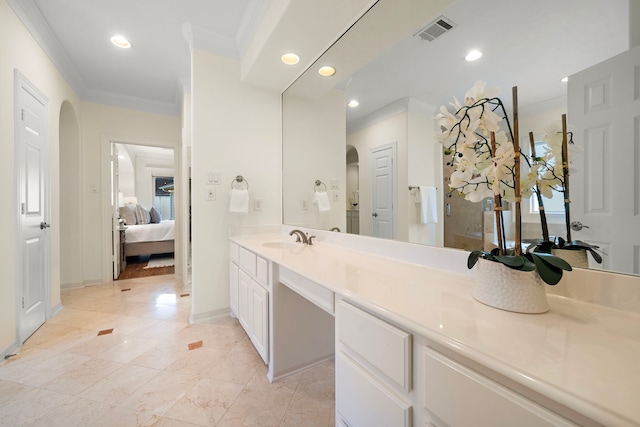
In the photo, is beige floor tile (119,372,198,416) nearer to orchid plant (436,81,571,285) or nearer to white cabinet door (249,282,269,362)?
white cabinet door (249,282,269,362)

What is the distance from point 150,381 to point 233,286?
2.64 feet

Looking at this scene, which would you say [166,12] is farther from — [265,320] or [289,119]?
[265,320]

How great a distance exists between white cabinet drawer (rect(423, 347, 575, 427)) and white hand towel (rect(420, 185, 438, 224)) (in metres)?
0.70

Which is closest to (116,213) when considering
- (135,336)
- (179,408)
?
(135,336)

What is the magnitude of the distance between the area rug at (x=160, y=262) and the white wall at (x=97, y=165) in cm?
99

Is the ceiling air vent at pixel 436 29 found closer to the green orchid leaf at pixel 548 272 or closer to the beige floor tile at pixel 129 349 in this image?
the green orchid leaf at pixel 548 272

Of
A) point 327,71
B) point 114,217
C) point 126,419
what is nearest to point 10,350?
point 126,419

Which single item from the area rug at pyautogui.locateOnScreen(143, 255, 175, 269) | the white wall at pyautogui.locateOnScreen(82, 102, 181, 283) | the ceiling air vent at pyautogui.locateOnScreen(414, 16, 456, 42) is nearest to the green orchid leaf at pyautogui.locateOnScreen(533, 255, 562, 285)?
the ceiling air vent at pyautogui.locateOnScreen(414, 16, 456, 42)

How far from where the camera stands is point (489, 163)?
2.42 ft

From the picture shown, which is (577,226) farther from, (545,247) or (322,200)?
(322,200)

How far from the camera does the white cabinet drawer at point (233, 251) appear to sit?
2.07 m

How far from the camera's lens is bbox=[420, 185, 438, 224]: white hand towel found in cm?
115

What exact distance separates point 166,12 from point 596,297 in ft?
9.77

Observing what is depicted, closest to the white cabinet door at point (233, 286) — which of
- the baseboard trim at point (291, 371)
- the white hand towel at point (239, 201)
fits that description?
→ the white hand towel at point (239, 201)
